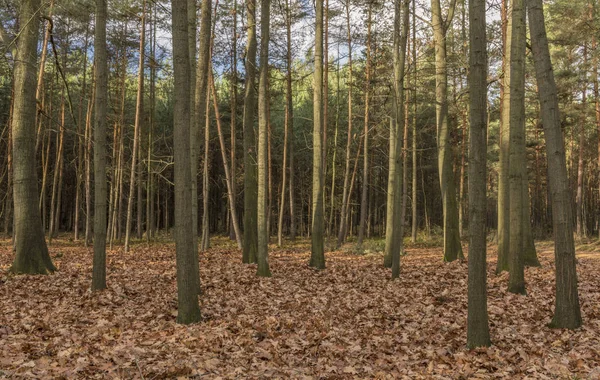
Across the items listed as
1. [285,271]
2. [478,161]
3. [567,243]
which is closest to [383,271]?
[285,271]

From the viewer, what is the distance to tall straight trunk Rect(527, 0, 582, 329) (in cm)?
618

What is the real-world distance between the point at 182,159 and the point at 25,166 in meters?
6.20

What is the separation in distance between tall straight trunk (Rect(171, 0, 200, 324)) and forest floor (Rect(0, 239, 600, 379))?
24.2 inches

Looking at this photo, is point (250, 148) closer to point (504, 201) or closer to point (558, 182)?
point (504, 201)

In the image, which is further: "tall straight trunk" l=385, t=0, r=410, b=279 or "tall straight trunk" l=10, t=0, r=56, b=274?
"tall straight trunk" l=385, t=0, r=410, b=279

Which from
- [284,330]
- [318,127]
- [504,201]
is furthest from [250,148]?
[284,330]

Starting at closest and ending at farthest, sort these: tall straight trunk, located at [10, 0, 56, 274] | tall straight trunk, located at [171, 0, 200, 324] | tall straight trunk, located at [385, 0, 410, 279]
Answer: tall straight trunk, located at [171, 0, 200, 324] → tall straight trunk, located at [10, 0, 56, 274] → tall straight trunk, located at [385, 0, 410, 279]

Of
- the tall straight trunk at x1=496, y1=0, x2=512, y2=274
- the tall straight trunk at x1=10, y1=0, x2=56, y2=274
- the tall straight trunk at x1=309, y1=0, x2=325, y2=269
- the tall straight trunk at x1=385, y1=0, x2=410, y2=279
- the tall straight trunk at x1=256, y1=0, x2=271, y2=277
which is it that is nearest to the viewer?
the tall straight trunk at x1=10, y1=0, x2=56, y2=274

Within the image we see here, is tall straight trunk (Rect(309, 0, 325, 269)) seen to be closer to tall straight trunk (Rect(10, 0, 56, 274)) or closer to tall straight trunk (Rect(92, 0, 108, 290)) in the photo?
tall straight trunk (Rect(92, 0, 108, 290))

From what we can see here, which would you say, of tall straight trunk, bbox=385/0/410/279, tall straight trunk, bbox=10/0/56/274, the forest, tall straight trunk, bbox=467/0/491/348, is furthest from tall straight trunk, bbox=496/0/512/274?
tall straight trunk, bbox=10/0/56/274

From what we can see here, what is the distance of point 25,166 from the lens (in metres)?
10.5

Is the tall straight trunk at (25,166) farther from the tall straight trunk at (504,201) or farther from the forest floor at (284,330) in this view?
the tall straight trunk at (504,201)

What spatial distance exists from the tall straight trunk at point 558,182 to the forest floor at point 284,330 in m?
0.47

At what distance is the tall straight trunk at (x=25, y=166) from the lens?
10367 mm
